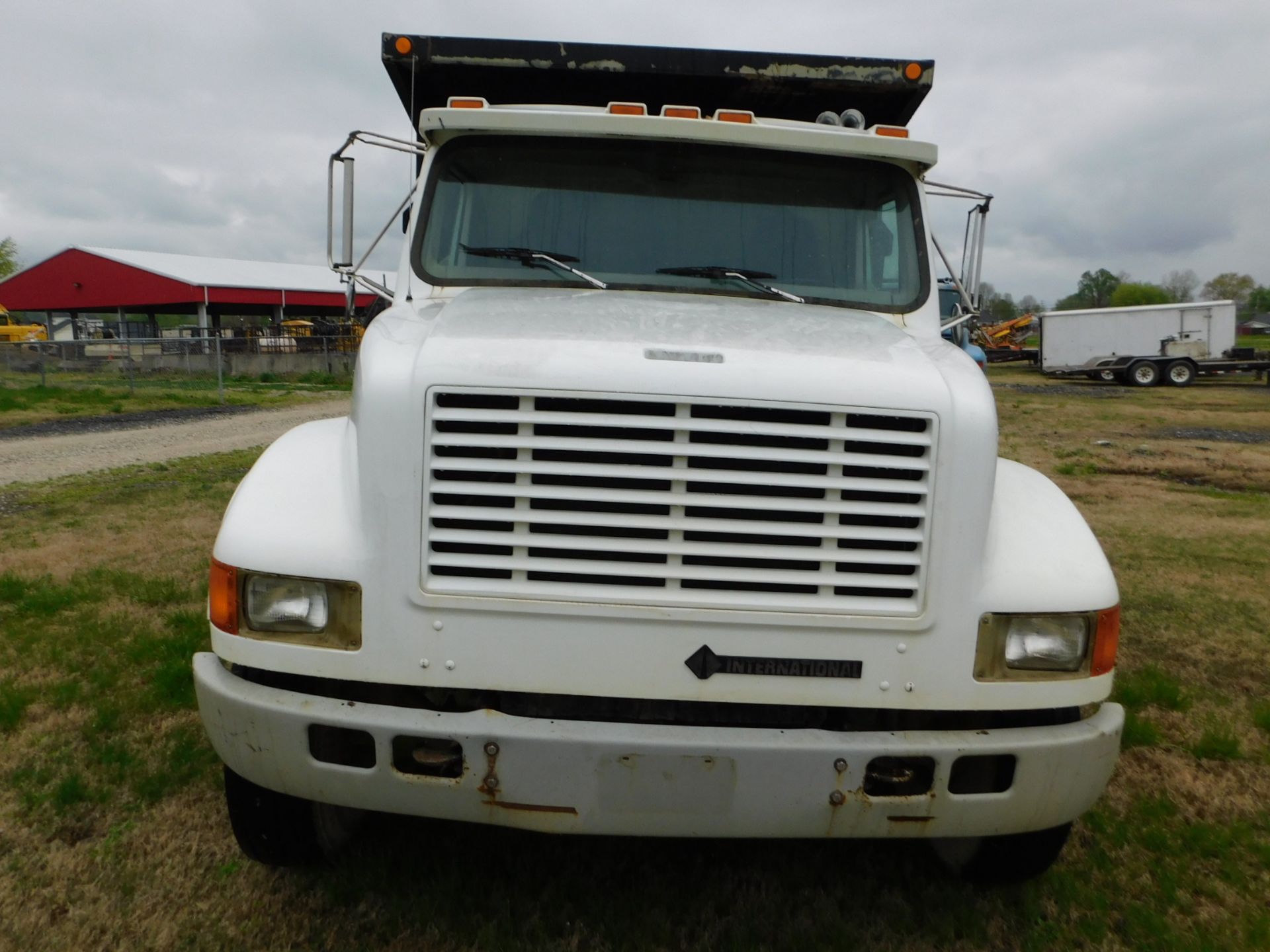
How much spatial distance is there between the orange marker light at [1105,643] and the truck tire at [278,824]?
7.46 feet

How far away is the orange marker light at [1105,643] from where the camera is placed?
98.9 inches

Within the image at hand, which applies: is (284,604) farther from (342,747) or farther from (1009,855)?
(1009,855)

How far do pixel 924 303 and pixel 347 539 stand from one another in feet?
7.47

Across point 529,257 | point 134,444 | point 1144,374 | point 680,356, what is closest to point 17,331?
point 134,444

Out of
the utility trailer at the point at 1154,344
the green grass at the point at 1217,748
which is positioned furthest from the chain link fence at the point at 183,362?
the utility trailer at the point at 1154,344

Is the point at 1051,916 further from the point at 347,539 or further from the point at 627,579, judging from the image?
the point at 347,539

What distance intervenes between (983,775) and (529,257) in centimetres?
228

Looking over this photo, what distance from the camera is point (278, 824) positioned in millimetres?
2828

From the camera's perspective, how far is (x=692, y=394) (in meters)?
2.33

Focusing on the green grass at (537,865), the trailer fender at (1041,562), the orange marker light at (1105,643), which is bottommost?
the green grass at (537,865)

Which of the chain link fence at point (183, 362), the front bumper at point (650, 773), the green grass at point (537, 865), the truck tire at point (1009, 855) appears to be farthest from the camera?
the chain link fence at point (183, 362)

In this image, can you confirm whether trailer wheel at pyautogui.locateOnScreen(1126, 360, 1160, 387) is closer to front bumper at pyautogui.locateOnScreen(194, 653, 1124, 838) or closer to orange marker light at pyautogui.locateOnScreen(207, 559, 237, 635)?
front bumper at pyautogui.locateOnScreen(194, 653, 1124, 838)

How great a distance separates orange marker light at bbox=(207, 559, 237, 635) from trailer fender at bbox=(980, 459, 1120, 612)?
1951mm

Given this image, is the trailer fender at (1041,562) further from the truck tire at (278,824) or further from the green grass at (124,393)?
the green grass at (124,393)
